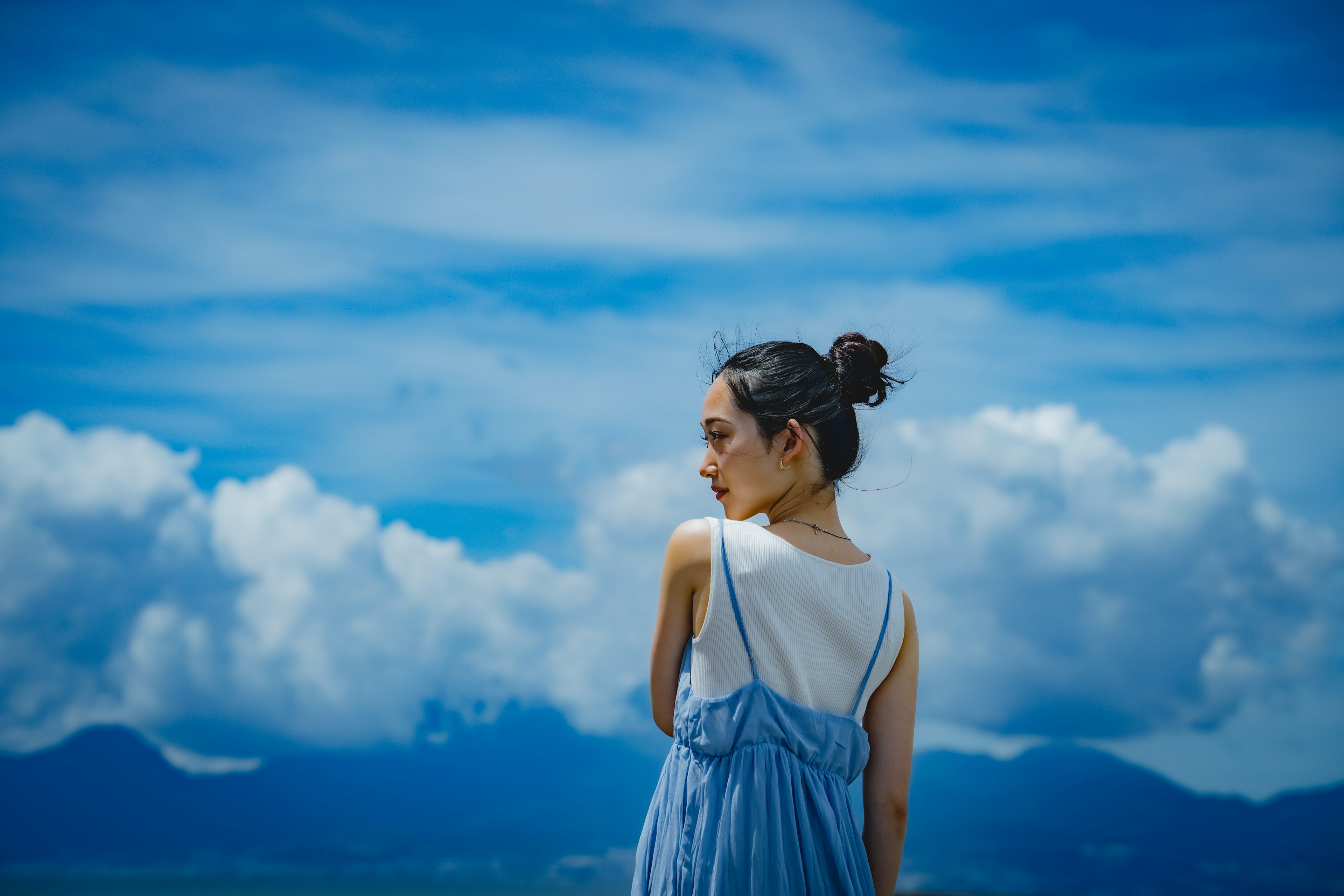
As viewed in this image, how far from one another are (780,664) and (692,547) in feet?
0.73

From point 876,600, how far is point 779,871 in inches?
17.2

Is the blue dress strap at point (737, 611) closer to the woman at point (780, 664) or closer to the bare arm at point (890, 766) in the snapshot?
the woman at point (780, 664)

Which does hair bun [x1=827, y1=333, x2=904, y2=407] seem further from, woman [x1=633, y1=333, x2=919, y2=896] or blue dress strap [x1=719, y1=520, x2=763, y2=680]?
blue dress strap [x1=719, y1=520, x2=763, y2=680]

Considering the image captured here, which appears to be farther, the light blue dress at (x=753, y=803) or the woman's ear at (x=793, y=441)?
the woman's ear at (x=793, y=441)

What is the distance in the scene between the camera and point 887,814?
1673 millimetres

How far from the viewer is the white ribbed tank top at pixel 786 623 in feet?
4.99

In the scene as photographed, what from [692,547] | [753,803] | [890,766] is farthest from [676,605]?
[890,766]

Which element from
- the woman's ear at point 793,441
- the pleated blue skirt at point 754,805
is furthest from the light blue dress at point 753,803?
the woman's ear at point 793,441

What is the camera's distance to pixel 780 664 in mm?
1537

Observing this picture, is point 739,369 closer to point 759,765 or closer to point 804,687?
point 804,687

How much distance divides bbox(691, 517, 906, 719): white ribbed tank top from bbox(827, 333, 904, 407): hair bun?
296 millimetres

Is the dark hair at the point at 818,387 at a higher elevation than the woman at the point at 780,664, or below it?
higher

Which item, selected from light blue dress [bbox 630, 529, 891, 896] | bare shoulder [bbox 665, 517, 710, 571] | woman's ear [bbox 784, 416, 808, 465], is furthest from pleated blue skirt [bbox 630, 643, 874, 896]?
woman's ear [bbox 784, 416, 808, 465]

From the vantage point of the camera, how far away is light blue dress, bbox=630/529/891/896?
1.50 m
